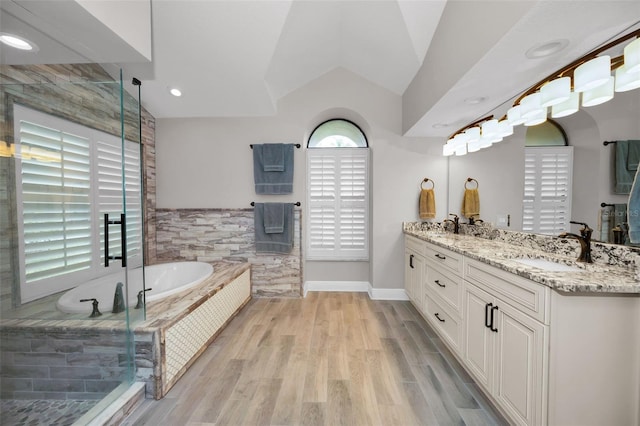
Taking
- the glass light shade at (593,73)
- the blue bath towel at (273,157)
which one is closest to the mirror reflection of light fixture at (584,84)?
the glass light shade at (593,73)

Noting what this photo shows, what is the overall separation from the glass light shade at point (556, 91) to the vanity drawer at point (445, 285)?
1237 mm

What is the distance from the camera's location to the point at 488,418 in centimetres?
146

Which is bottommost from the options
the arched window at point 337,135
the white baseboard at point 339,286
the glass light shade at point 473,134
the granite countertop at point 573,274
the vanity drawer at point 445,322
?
the white baseboard at point 339,286

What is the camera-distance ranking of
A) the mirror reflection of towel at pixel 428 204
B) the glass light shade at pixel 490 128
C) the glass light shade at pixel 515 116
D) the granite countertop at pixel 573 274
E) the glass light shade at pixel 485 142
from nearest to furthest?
1. the granite countertop at pixel 573 274
2. the glass light shade at pixel 515 116
3. the glass light shade at pixel 490 128
4. the glass light shade at pixel 485 142
5. the mirror reflection of towel at pixel 428 204

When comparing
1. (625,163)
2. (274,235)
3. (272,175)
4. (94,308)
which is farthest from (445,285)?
(94,308)

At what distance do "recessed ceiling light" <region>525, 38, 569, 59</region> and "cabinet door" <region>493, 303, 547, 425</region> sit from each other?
1396mm

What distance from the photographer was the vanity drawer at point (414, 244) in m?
2.63

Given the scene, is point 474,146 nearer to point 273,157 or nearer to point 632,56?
point 632,56

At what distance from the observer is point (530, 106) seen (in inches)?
67.6

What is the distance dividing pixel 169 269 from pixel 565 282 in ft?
11.1

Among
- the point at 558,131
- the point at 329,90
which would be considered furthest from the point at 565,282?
the point at 329,90

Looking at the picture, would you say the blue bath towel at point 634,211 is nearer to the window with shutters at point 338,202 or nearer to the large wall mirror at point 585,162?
the large wall mirror at point 585,162

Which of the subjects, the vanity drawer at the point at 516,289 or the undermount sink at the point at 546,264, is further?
the undermount sink at the point at 546,264

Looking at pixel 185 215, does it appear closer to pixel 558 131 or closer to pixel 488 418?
pixel 488 418
